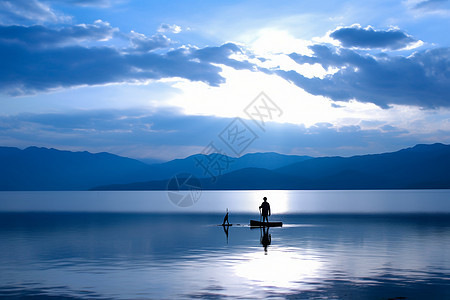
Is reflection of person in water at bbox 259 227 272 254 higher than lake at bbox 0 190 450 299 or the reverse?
the reverse

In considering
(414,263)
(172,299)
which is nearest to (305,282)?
(172,299)

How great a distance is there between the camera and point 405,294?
2259cm

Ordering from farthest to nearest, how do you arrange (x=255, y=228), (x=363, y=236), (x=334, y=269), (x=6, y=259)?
(x=255, y=228)
(x=363, y=236)
(x=6, y=259)
(x=334, y=269)

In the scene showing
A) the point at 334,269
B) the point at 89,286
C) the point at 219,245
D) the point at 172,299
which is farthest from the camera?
the point at 219,245

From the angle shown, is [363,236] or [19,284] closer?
[19,284]

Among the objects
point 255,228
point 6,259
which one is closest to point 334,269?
point 6,259

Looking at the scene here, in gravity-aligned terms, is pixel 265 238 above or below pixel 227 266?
below

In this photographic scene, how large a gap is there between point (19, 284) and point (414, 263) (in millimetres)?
23463

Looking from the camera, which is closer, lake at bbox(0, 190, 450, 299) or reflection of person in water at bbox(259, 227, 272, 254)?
lake at bbox(0, 190, 450, 299)

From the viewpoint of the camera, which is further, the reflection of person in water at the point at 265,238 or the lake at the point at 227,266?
the reflection of person in water at the point at 265,238

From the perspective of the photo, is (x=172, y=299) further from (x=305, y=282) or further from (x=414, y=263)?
(x=414, y=263)

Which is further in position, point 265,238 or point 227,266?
point 265,238

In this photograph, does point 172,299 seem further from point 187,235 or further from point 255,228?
point 255,228

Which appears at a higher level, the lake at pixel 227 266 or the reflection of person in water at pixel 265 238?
the lake at pixel 227 266
